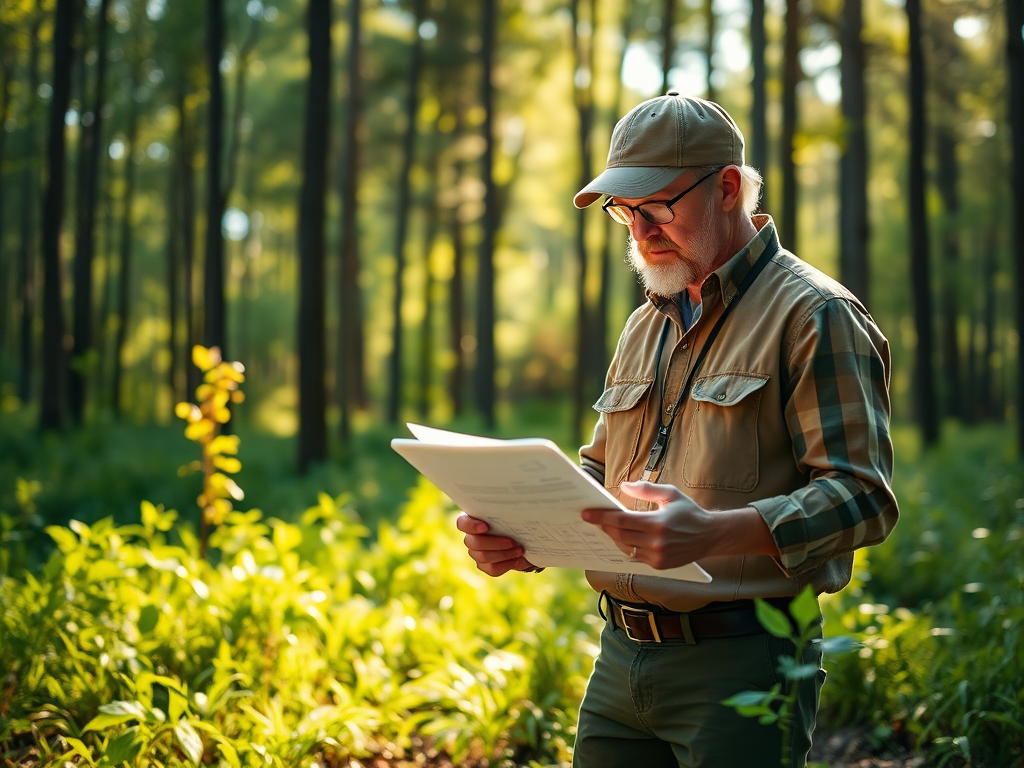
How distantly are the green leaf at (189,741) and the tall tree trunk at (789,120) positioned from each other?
357 inches

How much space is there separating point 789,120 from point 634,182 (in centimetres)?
951

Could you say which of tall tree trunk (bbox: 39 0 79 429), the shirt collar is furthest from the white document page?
tall tree trunk (bbox: 39 0 79 429)

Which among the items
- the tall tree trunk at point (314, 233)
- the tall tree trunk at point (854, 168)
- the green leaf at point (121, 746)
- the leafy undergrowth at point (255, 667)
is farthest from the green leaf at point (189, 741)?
the tall tree trunk at point (854, 168)

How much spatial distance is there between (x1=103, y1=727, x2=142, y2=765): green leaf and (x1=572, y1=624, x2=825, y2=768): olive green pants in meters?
1.68

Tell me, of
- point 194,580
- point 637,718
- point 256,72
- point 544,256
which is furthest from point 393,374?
point 544,256

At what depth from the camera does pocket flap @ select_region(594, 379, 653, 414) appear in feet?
7.99

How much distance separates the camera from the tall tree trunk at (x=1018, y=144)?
34.4 ft

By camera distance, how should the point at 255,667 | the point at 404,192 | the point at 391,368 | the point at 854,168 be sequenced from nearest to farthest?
the point at 255,667 < the point at 854,168 < the point at 404,192 < the point at 391,368

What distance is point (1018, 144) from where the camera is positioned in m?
11.6

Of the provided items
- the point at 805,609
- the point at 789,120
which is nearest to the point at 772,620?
the point at 805,609

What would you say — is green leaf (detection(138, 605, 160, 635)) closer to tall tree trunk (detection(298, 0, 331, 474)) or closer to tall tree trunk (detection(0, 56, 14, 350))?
Result: tall tree trunk (detection(298, 0, 331, 474))

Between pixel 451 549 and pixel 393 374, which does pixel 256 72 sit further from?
pixel 451 549

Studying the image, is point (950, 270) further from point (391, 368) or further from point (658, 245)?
point (658, 245)

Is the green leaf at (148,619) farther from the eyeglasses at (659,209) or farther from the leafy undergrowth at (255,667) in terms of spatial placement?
the eyeglasses at (659,209)
